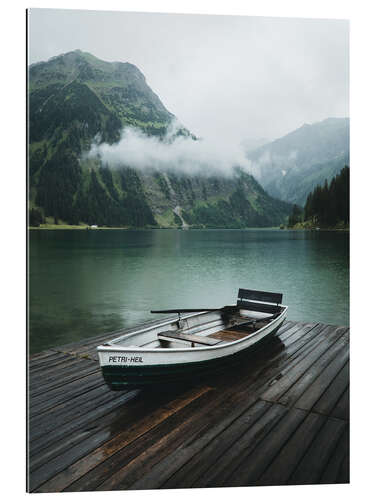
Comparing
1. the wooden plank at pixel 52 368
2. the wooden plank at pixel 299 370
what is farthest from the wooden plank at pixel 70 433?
the wooden plank at pixel 299 370

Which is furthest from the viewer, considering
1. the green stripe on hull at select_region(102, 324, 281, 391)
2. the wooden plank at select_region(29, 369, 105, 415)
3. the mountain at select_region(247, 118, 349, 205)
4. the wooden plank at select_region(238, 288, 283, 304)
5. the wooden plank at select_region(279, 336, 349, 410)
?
the wooden plank at select_region(238, 288, 283, 304)

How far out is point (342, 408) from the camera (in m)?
4.17

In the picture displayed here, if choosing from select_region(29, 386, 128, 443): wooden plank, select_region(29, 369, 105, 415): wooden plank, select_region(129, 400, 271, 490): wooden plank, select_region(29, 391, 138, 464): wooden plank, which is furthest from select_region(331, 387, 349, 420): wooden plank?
select_region(29, 369, 105, 415): wooden plank

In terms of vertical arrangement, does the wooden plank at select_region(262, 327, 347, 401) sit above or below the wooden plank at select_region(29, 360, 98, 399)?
above

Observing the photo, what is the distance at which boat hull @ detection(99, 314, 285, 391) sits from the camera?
4.08 metres

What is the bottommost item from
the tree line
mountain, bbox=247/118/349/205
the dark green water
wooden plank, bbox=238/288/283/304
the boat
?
the dark green water

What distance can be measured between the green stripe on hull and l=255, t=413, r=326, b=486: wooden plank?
1383mm

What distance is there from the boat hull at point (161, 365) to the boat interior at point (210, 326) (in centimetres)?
32

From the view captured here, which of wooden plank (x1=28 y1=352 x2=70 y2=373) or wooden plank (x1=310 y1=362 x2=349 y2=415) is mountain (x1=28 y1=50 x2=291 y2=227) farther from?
wooden plank (x1=310 y1=362 x2=349 y2=415)

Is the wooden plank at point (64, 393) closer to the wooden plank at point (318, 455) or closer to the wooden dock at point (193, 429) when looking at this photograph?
the wooden dock at point (193, 429)
